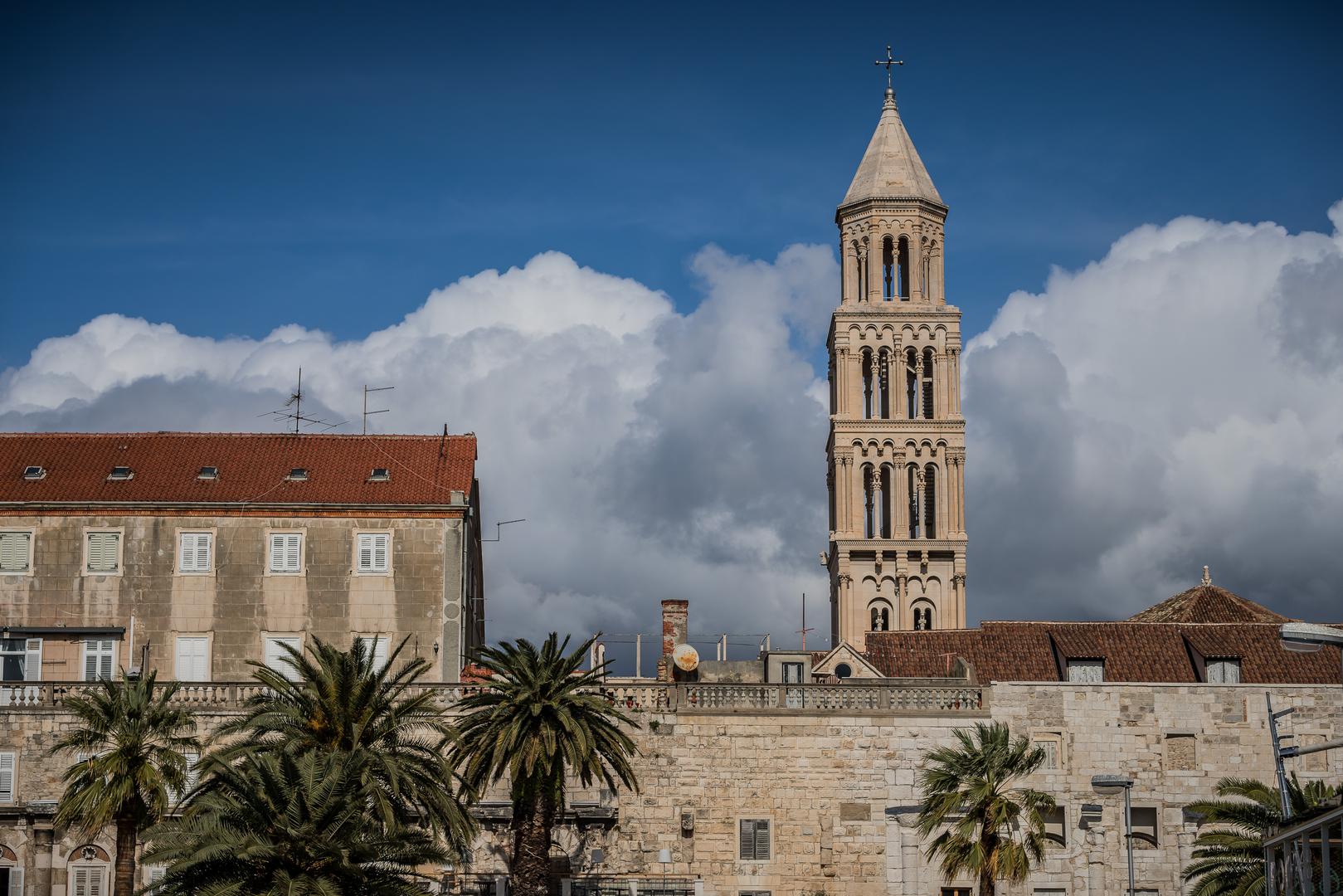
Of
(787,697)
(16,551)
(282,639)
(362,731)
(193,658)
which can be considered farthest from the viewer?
(16,551)

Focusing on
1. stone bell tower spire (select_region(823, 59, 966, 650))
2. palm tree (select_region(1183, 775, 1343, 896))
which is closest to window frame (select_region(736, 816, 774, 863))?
palm tree (select_region(1183, 775, 1343, 896))

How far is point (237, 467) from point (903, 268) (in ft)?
159

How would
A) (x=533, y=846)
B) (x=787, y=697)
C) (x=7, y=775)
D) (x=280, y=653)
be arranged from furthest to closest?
(x=280, y=653)
(x=787, y=697)
(x=7, y=775)
(x=533, y=846)

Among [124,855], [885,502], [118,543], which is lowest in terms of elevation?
[124,855]

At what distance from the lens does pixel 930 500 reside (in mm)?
107438

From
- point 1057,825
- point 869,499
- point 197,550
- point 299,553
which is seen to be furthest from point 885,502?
point 197,550

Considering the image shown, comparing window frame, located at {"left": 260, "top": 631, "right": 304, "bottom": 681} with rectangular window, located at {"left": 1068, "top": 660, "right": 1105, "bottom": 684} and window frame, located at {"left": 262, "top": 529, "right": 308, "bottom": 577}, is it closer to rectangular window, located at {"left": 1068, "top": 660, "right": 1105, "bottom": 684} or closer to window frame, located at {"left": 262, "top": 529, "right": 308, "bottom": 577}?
window frame, located at {"left": 262, "top": 529, "right": 308, "bottom": 577}

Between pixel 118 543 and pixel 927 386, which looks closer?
pixel 118 543

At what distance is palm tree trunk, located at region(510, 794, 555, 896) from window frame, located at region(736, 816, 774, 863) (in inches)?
384

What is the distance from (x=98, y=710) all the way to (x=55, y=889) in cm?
924

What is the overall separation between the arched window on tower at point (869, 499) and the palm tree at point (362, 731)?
54.2 meters

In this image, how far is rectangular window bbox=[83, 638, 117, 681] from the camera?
68.2 metres

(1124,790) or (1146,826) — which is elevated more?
(1124,790)

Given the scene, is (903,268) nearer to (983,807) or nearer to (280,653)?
(280,653)
